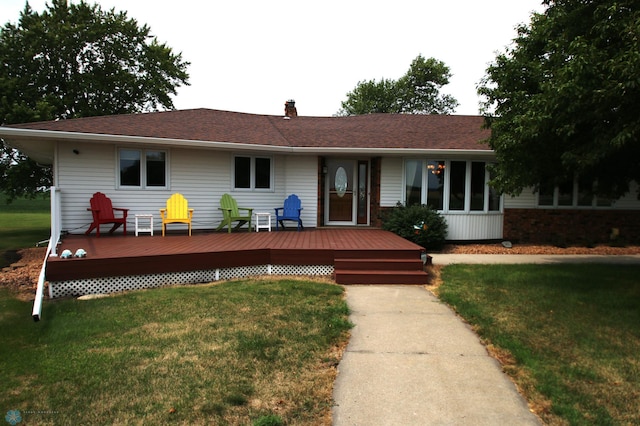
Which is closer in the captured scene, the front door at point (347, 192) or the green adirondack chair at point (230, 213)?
the green adirondack chair at point (230, 213)

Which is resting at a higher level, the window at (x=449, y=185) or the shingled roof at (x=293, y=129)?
the shingled roof at (x=293, y=129)

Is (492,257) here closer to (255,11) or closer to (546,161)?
(546,161)

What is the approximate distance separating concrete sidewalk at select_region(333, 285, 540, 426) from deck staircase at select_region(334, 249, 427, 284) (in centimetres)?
172

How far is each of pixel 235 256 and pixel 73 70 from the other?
61.3 feet

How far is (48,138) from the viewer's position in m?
8.52

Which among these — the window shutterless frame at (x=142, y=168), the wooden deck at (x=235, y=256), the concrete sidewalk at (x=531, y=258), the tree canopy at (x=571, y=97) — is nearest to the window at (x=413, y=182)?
the concrete sidewalk at (x=531, y=258)

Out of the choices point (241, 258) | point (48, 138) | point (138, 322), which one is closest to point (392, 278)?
point (241, 258)

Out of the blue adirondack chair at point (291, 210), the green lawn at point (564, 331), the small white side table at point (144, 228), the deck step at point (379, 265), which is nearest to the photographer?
the green lawn at point (564, 331)

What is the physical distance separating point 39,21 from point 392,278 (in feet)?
69.4

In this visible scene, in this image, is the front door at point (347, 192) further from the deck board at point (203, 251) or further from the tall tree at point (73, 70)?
the tall tree at point (73, 70)

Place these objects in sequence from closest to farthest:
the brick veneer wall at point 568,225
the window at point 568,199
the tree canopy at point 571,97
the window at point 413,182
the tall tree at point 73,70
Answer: the tree canopy at point 571,97
the window at point 413,182
the brick veneer wall at point 568,225
the window at point 568,199
the tall tree at point 73,70

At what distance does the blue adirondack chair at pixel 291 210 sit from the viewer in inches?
411

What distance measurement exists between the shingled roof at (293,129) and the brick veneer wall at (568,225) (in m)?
2.40

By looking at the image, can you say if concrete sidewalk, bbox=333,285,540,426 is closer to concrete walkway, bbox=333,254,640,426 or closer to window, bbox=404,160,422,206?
concrete walkway, bbox=333,254,640,426
